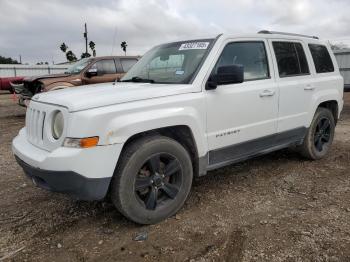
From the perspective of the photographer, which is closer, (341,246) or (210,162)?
(341,246)

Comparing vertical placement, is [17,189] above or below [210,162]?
below

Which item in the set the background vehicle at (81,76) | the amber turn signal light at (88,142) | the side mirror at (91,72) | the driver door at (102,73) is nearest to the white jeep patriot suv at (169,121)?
the amber turn signal light at (88,142)

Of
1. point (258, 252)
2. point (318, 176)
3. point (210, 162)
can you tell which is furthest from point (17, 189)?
point (318, 176)

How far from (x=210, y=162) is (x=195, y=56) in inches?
46.6

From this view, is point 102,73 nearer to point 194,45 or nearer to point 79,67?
point 79,67

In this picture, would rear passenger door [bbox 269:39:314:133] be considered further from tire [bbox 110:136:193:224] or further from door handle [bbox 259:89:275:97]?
tire [bbox 110:136:193:224]

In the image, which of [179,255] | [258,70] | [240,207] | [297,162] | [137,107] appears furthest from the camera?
[297,162]

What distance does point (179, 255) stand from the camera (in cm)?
320

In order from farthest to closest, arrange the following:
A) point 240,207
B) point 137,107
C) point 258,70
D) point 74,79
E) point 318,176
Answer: point 74,79 → point 318,176 → point 258,70 → point 240,207 → point 137,107

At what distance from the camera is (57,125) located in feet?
11.4

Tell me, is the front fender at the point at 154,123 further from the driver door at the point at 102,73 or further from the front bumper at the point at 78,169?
the driver door at the point at 102,73

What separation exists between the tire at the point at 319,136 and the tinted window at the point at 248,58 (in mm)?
1449

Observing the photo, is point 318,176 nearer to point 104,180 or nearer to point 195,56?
point 195,56

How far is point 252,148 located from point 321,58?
213 centimetres
